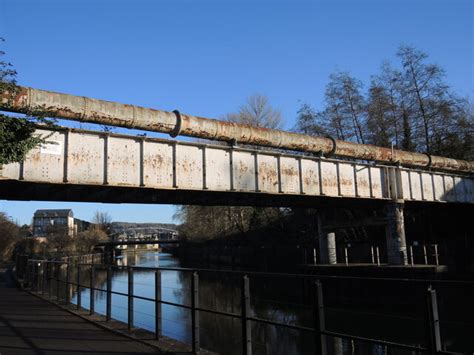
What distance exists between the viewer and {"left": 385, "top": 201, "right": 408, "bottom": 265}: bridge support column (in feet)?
88.6

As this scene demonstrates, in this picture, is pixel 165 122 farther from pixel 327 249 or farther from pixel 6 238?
pixel 6 238

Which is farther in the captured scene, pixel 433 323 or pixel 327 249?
pixel 327 249

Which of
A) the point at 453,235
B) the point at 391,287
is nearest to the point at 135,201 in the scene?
the point at 391,287

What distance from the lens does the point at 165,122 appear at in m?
19.3

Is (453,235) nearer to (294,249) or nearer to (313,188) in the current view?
(294,249)

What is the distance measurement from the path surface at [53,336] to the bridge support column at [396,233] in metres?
19.8

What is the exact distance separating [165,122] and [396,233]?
15.8 meters

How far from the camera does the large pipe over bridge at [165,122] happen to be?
15.4m

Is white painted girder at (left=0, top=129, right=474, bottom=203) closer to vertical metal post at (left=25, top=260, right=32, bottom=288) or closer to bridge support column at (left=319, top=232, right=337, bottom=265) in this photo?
bridge support column at (left=319, top=232, right=337, bottom=265)

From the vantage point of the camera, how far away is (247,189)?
1964cm

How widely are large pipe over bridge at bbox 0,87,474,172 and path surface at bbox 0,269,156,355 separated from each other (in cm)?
530

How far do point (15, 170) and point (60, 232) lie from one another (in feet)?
246

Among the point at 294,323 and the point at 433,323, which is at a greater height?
the point at 433,323

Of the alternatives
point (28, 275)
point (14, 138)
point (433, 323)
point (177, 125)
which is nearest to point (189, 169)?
point (177, 125)
